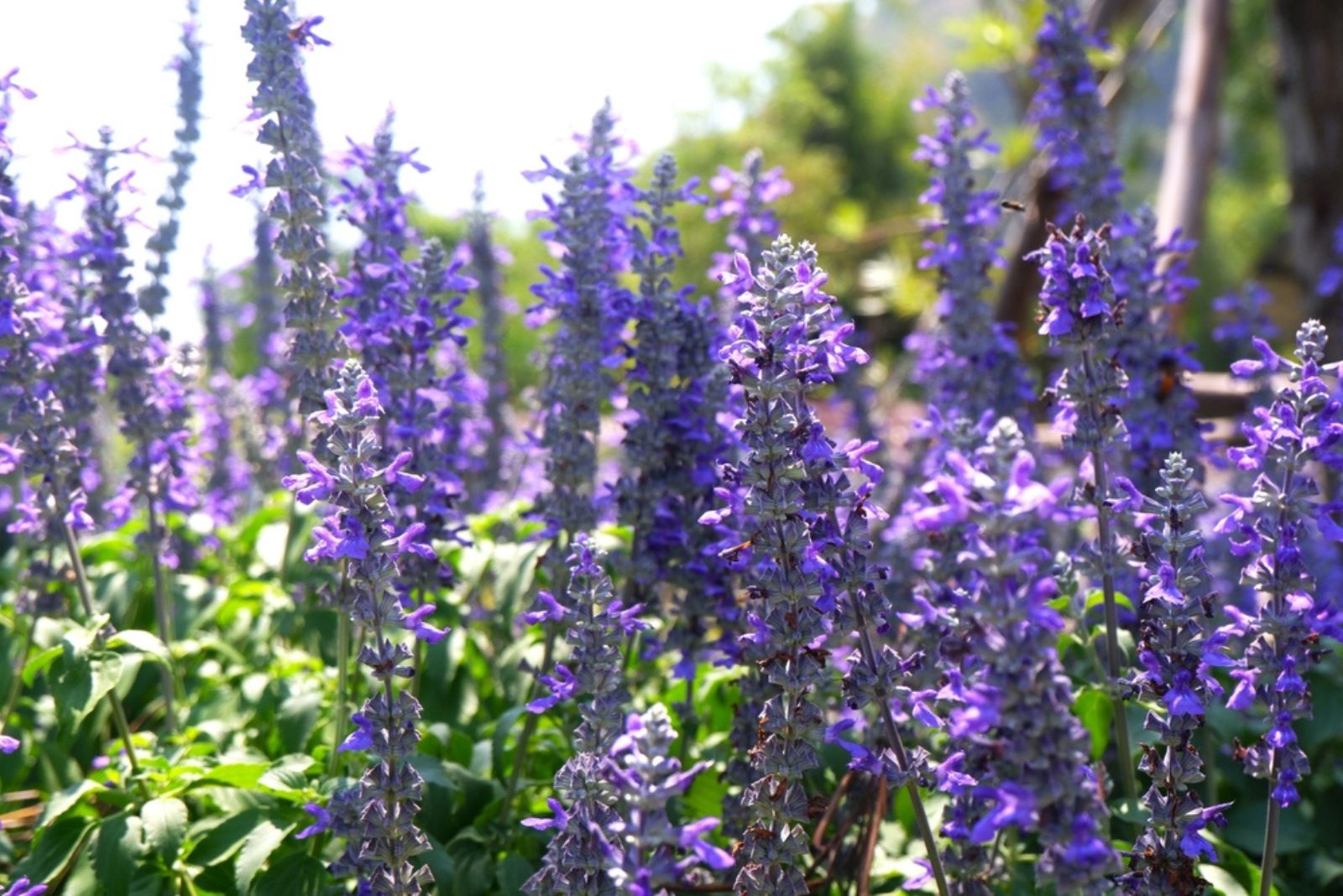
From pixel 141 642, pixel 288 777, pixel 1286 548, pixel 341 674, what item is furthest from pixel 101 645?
pixel 1286 548

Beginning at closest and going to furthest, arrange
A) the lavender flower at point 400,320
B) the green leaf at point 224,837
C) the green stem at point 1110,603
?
the green stem at point 1110,603, the green leaf at point 224,837, the lavender flower at point 400,320

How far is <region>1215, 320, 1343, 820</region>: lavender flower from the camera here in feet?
9.14

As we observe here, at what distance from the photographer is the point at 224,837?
10.9 ft

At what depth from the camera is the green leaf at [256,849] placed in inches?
122

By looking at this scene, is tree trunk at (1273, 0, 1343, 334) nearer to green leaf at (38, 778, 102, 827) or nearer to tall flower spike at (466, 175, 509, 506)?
tall flower spike at (466, 175, 509, 506)

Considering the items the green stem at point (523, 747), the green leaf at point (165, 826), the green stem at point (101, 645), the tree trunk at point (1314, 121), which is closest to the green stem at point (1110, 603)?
the green stem at point (523, 747)

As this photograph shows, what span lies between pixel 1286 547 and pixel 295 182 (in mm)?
2712

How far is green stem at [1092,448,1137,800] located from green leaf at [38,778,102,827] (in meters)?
2.61

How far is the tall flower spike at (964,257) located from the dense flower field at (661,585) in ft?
0.06

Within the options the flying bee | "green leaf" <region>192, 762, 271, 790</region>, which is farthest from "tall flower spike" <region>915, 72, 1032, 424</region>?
"green leaf" <region>192, 762, 271, 790</region>

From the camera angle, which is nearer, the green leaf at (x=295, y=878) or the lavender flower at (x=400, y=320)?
the green leaf at (x=295, y=878)

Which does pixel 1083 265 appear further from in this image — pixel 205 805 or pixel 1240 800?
pixel 205 805

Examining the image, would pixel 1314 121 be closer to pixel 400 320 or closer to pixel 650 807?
pixel 400 320

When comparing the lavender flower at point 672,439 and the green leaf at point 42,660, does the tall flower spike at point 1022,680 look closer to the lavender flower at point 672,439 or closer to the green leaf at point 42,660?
the lavender flower at point 672,439
